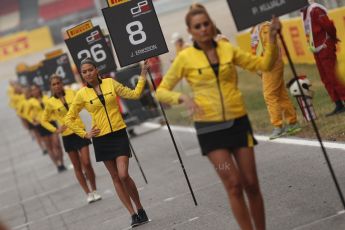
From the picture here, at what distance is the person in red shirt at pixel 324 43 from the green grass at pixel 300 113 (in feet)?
1.29

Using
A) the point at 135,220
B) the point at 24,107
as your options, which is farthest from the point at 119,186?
the point at 24,107

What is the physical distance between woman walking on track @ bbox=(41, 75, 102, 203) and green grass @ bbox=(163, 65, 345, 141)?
1722mm

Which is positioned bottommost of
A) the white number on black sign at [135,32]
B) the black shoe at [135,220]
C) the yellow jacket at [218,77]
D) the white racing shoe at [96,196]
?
the white racing shoe at [96,196]

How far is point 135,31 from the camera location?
1128cm

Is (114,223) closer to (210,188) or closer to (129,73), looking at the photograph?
(210,188)

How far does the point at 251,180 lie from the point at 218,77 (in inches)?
32.3

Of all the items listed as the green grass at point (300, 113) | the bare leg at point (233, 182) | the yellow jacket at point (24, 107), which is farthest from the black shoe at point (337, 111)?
the yellow jacket at point (24, 107)

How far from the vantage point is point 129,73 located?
22.8m

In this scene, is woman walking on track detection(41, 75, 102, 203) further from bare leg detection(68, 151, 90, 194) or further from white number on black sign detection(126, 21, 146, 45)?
white number on black sign detection(126, 21, 146, 45)

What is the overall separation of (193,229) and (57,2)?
68234mm

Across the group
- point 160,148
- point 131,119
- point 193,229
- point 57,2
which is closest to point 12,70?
point 57,2

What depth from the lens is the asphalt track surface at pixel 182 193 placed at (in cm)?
926

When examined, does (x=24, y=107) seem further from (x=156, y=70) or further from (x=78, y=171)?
(x=78, y=171)

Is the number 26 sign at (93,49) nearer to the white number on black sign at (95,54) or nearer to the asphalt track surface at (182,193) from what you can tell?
the white number on black sign at (95,54)
